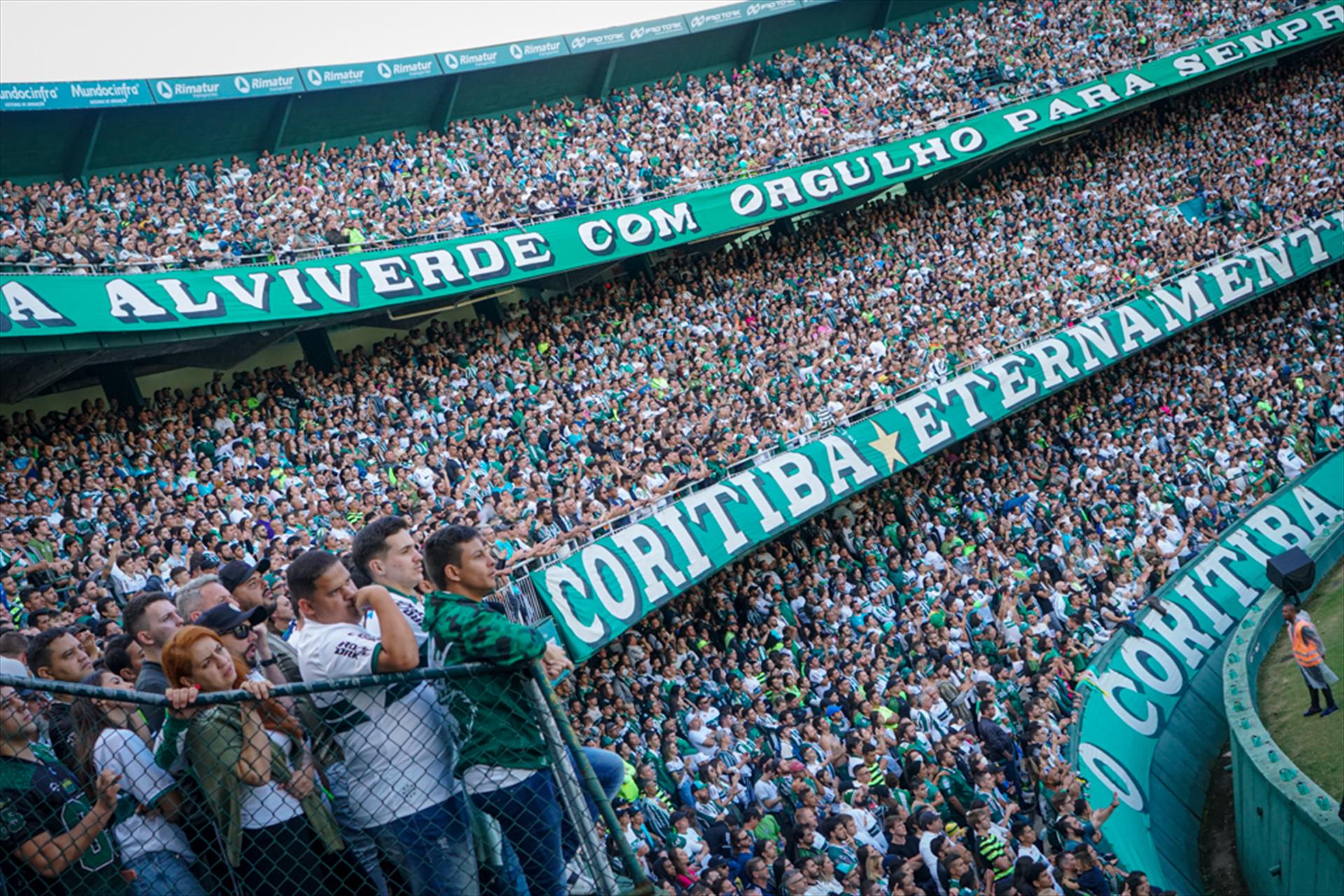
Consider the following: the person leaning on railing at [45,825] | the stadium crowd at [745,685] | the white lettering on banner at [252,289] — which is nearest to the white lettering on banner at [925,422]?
the stadium crowd at [745,685]

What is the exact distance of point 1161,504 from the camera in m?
19.6

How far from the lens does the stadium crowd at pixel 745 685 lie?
13.3ft

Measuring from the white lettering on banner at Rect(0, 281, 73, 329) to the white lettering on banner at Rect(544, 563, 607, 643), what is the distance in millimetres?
7377

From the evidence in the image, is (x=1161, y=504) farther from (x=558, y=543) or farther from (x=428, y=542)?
(x=428, y=542)

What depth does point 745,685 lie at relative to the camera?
14.2 meters

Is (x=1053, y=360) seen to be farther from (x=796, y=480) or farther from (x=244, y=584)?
(x=244, y=584)

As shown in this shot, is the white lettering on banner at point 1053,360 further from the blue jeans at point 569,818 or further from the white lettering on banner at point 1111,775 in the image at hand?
the blue jeans at point 569,818

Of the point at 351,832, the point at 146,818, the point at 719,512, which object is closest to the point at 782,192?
the point at 719,512

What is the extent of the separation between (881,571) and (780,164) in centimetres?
1164

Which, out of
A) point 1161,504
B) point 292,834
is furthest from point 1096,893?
point 1161,504

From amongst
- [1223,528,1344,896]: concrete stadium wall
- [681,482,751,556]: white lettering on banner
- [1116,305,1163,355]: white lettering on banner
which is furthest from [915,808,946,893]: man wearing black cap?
[1116,305,1163,355]: white lettering on banner

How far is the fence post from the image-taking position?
3639mm

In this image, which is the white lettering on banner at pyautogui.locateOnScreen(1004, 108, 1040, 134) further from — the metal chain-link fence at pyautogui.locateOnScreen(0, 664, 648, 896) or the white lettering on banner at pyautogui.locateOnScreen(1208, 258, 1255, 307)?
the metal chain-link fence at pyautogui.locateOnScreen(0, 664, 648, 896)

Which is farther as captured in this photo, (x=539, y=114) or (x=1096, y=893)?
(x=539, y=114)
